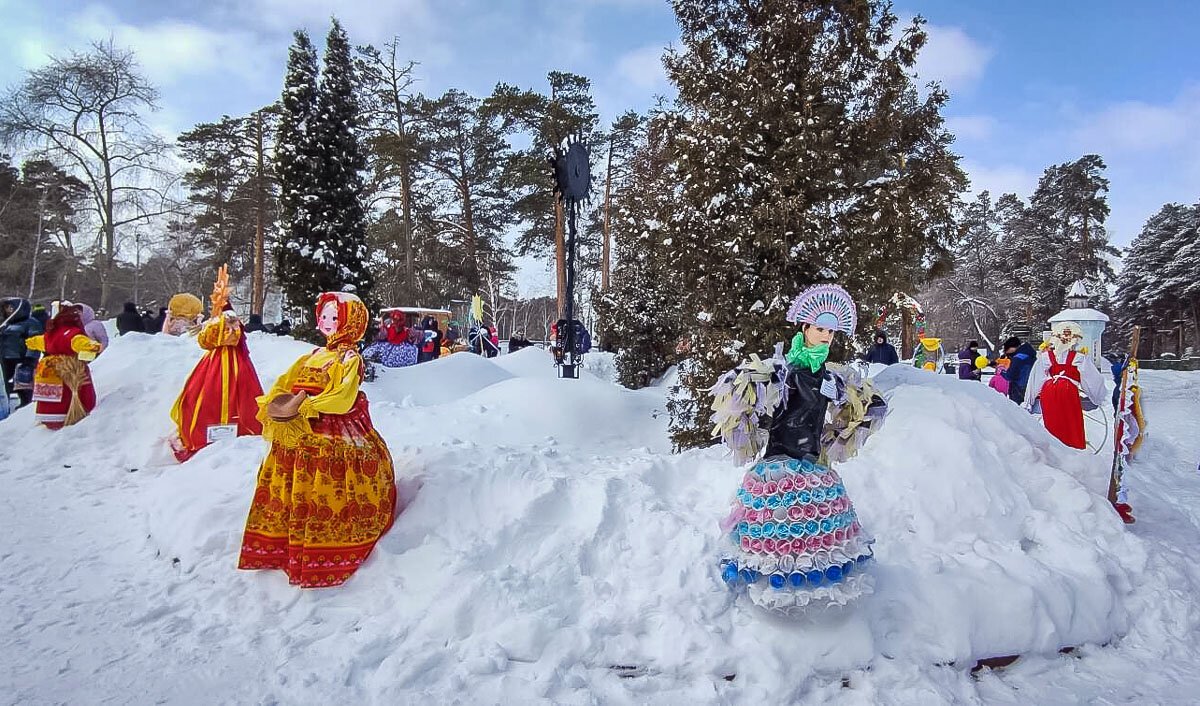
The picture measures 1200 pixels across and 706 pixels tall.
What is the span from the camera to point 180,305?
9.10 meters

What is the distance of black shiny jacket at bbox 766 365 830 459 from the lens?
3.52 meters

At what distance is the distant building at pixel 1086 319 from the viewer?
9047mm

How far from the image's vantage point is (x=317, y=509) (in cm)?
388

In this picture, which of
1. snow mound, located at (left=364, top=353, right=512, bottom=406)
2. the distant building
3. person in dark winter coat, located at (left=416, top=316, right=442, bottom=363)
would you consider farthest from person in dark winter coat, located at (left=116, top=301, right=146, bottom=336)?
the distant building

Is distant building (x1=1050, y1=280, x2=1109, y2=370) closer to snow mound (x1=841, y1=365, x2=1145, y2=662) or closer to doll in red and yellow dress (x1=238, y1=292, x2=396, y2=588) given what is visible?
snow mound (x1=841, y1=365, x2=1145, y2=662)

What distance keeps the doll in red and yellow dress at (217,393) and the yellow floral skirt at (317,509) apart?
2.81 m

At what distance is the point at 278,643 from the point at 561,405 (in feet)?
17.6

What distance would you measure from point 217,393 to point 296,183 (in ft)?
42.2

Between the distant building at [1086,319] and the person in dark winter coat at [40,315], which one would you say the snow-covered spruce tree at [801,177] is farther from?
the person in dark winter coat at [40,315]

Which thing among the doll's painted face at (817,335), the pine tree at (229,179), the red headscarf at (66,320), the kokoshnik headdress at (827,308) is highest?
the pine tree at (229,179)

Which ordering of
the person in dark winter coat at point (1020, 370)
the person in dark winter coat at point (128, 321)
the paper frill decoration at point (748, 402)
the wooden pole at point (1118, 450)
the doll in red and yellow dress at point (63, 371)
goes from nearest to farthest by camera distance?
1. the paper frill decoration at point (748, 402)
2. the wooden pole at point (1118, 450)
3. the doll in red and yellow dress at point (63, 371)
4. the person in dark winter coat at point (1020, 370)
5. the person in dark winter coat at point (128, 321)

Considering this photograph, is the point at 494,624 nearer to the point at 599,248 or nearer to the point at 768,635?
the point at 768,635

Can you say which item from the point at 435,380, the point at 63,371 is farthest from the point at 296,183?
the point at 63,371

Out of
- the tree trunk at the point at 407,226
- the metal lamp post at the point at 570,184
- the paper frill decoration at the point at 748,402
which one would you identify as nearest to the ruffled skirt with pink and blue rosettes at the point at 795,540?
the paper frill decoration at the point at 748,402
